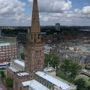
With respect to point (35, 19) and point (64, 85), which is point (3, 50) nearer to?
point (35, 19)

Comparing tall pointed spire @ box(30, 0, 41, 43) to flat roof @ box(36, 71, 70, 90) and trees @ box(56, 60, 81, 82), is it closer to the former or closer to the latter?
flat roof @ box(36, 71, 70, 90)

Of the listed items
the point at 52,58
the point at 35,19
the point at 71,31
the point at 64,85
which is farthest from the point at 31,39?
the point at 71,31

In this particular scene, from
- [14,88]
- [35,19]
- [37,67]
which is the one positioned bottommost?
[14,88]

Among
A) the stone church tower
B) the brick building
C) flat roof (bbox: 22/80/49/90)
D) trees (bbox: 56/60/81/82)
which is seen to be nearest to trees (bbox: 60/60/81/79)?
trees (bbox: 56/60/81/82)

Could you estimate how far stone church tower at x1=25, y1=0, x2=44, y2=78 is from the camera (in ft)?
116

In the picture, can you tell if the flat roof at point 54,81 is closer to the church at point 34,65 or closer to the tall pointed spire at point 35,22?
the church at point 34,65

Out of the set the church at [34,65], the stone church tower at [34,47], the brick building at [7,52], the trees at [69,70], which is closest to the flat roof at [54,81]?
the church at [34,65]

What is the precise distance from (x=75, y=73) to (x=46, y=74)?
994 centimetres

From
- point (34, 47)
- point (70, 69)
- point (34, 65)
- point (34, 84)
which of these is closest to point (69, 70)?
point (70, 69)

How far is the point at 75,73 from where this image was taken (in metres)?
43.7

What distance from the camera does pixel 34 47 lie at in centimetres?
3584

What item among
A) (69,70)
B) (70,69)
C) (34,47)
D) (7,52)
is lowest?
(69,70)

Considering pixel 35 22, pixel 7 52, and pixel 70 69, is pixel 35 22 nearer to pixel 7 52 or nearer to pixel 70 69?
pixel 70 69

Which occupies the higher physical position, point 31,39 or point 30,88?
point 31,39
